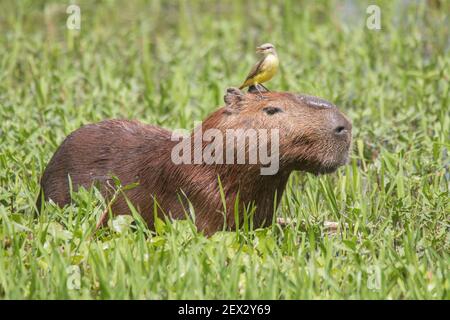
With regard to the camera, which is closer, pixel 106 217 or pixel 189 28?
pixel 106 217

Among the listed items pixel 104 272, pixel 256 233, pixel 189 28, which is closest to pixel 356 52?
pixel 189 28

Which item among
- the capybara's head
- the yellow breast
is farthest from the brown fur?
the yellow breast

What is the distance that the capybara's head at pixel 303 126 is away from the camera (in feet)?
14.8

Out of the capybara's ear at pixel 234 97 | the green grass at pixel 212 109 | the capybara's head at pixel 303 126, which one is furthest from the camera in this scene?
the capybara's ear at pixel 234 97

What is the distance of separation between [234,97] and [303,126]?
353 mm

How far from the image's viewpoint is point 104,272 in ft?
12.6

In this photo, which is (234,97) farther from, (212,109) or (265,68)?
(212,109)

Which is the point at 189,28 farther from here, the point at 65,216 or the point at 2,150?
the point at 65,216

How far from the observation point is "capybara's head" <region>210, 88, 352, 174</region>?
4.51m

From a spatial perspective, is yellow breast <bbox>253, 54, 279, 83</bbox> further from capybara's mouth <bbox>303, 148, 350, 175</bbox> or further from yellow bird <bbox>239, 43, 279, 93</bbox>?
capybara's mouth <bbox>303, 148, 350, 175</bbox>

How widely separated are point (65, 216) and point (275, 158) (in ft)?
3.12

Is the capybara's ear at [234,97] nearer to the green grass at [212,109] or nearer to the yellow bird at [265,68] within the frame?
the yellow bird at [265,68]

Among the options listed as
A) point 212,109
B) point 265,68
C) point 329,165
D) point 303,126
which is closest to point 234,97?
point 265,68

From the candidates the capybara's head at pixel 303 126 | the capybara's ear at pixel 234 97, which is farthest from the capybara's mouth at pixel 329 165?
the capybara's ear at pixel 234 97
